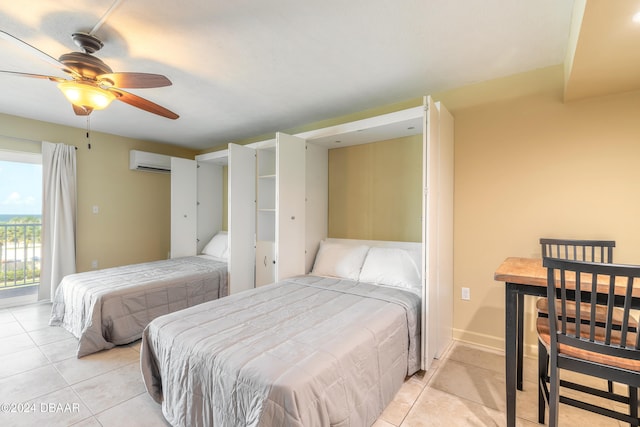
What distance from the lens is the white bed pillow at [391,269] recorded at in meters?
2.46

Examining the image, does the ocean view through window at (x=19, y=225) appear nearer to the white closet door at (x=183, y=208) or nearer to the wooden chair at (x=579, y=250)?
the white closet door at (x=183, y=208)

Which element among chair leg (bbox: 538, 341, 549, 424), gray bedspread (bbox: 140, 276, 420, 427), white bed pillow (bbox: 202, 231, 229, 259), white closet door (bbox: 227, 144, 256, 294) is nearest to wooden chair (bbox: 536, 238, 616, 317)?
chair leg (bbox: 538, 341, 549, 424)

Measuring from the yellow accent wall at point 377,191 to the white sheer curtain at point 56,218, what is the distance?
3.44 meters

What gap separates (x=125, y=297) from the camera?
260 centimetres

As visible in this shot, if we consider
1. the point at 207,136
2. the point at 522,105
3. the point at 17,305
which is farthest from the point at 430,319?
the point at 17,305

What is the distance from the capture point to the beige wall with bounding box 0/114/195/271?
3.60 metres

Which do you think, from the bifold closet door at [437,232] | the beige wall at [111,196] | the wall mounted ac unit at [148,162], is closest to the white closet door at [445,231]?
the bifold closet door at [437,232]

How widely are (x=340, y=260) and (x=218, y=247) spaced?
2.16 m

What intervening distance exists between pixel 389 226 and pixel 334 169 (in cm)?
96

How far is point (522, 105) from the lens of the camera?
2320 millimetres

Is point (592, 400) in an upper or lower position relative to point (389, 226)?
lower

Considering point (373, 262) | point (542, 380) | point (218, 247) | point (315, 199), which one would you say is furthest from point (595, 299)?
point (218, 247)

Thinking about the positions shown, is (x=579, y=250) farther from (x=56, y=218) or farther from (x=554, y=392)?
(x=56, y=218)

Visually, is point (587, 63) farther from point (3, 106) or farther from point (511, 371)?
point (3, 106)
